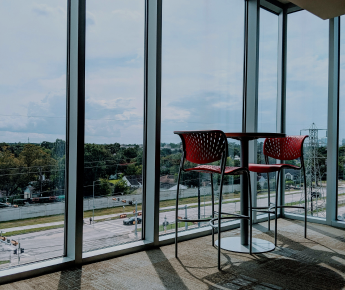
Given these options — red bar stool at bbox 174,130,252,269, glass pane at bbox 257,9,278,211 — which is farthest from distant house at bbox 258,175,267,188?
red bar stool at bbox 174,130,252,269

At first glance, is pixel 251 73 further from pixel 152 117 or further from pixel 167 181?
pixel 167 181

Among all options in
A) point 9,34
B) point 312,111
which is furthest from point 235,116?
point 9,34

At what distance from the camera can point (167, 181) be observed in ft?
10.6

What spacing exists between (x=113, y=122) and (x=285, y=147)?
1.75 m

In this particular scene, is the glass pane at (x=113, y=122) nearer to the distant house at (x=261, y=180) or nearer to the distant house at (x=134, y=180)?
the distant house at (x=134, y=180)

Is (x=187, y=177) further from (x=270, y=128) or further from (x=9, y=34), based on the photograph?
(x=9, y=34)

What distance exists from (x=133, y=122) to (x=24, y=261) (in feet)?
4.36

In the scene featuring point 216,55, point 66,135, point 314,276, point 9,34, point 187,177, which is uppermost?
point 216,55

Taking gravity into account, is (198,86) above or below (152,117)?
above

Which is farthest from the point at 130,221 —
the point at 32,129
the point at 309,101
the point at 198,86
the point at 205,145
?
the point at 309,101

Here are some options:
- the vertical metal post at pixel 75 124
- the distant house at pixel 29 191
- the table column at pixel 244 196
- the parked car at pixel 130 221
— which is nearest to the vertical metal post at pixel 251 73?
the table column at pixel 244 196

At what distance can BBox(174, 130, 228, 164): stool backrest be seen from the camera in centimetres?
254

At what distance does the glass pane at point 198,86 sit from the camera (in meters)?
3.24

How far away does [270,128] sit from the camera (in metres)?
4.29
